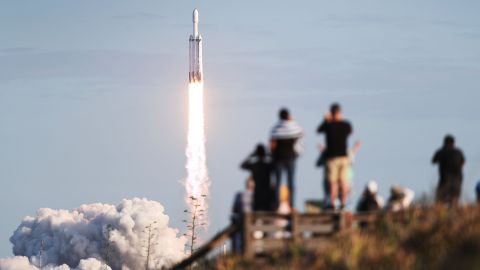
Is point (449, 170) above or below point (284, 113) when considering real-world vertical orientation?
below

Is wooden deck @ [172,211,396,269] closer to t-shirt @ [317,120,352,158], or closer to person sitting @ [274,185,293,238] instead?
person sitting @ [274,185,293,238]

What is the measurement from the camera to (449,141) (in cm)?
4106

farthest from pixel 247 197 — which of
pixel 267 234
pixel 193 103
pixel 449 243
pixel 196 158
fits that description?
pixel 196 158

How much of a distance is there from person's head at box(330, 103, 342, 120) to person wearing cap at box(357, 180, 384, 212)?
2.60m

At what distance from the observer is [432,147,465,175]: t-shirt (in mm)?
40844

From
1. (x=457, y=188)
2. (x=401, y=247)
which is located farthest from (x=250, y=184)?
(x=457, y=188)

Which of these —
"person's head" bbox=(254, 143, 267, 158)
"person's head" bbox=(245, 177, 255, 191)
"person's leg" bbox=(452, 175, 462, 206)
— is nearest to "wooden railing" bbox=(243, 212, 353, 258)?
"person's head" bbox=(245, 177, 255, 191)

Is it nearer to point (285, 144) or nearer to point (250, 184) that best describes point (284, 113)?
point (285, 144)

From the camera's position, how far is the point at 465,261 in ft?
115

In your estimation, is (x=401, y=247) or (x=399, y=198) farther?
(x=399, y=198)

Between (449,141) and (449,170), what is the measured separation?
84 cm

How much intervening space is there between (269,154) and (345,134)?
2.14 meters

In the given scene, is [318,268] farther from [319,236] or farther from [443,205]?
[443,205]

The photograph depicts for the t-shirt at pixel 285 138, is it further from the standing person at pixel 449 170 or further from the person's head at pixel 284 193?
the standing person at pixel 449 170
